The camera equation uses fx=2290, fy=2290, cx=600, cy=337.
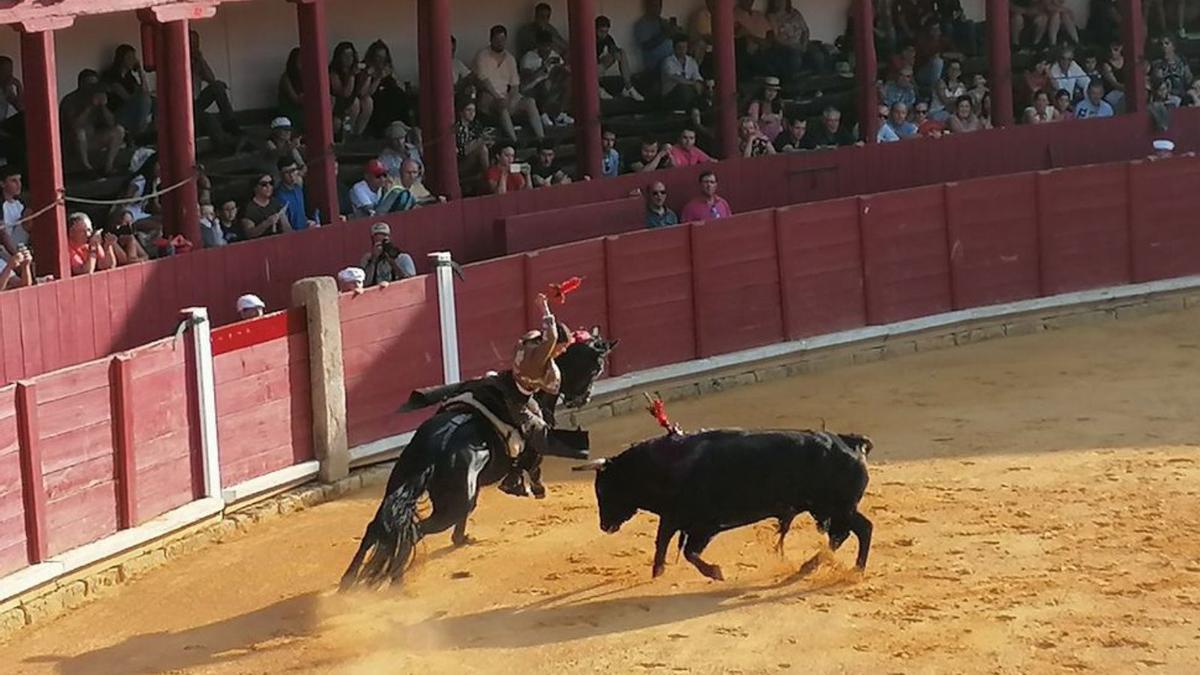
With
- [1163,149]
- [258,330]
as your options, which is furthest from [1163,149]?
[258,330]

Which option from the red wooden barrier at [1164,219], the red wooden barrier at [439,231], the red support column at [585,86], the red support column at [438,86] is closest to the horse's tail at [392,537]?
the red wooden barrier at [439,231]

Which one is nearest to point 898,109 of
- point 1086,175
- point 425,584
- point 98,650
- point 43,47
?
point 1086,175

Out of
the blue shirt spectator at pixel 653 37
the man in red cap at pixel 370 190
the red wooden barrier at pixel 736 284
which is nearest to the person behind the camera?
the man in red cap at pixel 370 190

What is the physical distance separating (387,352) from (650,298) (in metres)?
2.65

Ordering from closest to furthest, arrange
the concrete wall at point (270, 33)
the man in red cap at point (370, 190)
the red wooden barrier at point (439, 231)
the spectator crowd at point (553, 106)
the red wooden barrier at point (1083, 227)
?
the red wooden barrier at point (439, 231)
the spectator crowd at point (553, 106)
the man in red cap at point (370, 190)
the concrete wall at point (270, 33)
the red wooden barrier at point (1083, 227)

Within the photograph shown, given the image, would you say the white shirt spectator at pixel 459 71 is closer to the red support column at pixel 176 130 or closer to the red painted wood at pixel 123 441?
the red support column at pixel 176 130

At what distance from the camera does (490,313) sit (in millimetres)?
14289

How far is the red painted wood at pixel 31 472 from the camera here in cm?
1054

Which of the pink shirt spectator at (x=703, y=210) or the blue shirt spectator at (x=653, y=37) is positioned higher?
the blue shirt spectator at (x=653, y=37)

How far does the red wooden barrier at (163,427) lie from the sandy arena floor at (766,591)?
395mm

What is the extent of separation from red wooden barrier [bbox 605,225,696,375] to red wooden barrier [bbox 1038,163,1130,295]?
3.72m

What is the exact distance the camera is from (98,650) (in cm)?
991

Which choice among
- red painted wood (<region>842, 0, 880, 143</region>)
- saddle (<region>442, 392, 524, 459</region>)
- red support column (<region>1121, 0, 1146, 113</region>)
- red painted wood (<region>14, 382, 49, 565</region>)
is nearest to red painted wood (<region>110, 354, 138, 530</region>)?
red painted wood (<region>14, 382, 49, 565</region>)

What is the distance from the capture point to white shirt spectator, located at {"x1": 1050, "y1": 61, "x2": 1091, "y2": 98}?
21141 millimetres
